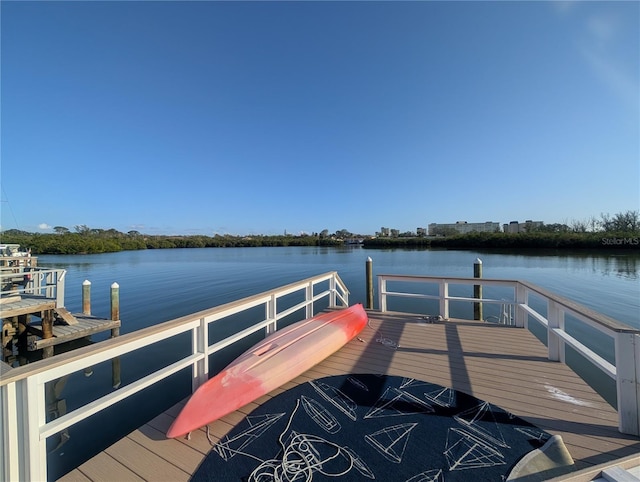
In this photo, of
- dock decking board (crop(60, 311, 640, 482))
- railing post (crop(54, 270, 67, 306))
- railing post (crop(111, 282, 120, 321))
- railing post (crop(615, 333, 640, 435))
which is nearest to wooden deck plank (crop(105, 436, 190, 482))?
dock decking board (crop(60, 311, 640, 482))

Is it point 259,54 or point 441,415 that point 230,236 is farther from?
point 441,415

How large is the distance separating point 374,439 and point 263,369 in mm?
1117

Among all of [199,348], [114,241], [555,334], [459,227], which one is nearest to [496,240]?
[459,227]

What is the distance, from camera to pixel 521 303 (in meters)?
4.05

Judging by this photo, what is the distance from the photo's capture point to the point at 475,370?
2.83 meters

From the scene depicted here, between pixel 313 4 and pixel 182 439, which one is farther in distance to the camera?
pixel 313 4

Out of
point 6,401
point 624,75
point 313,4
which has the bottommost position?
point 6,401

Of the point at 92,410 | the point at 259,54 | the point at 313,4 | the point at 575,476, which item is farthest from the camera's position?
the point at 259,54

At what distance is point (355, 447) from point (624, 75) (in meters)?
8.31

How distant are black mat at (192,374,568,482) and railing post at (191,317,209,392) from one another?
0.64 meters

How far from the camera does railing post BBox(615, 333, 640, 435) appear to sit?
180cm

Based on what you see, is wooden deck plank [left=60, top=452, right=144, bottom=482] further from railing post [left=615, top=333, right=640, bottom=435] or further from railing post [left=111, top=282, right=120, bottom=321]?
railing post [left=111, top=282, right=120, bottom=321]

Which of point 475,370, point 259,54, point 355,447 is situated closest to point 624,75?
point 475,370

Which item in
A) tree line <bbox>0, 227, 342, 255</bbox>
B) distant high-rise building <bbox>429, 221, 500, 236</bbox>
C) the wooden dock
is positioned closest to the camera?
the wooden dock
